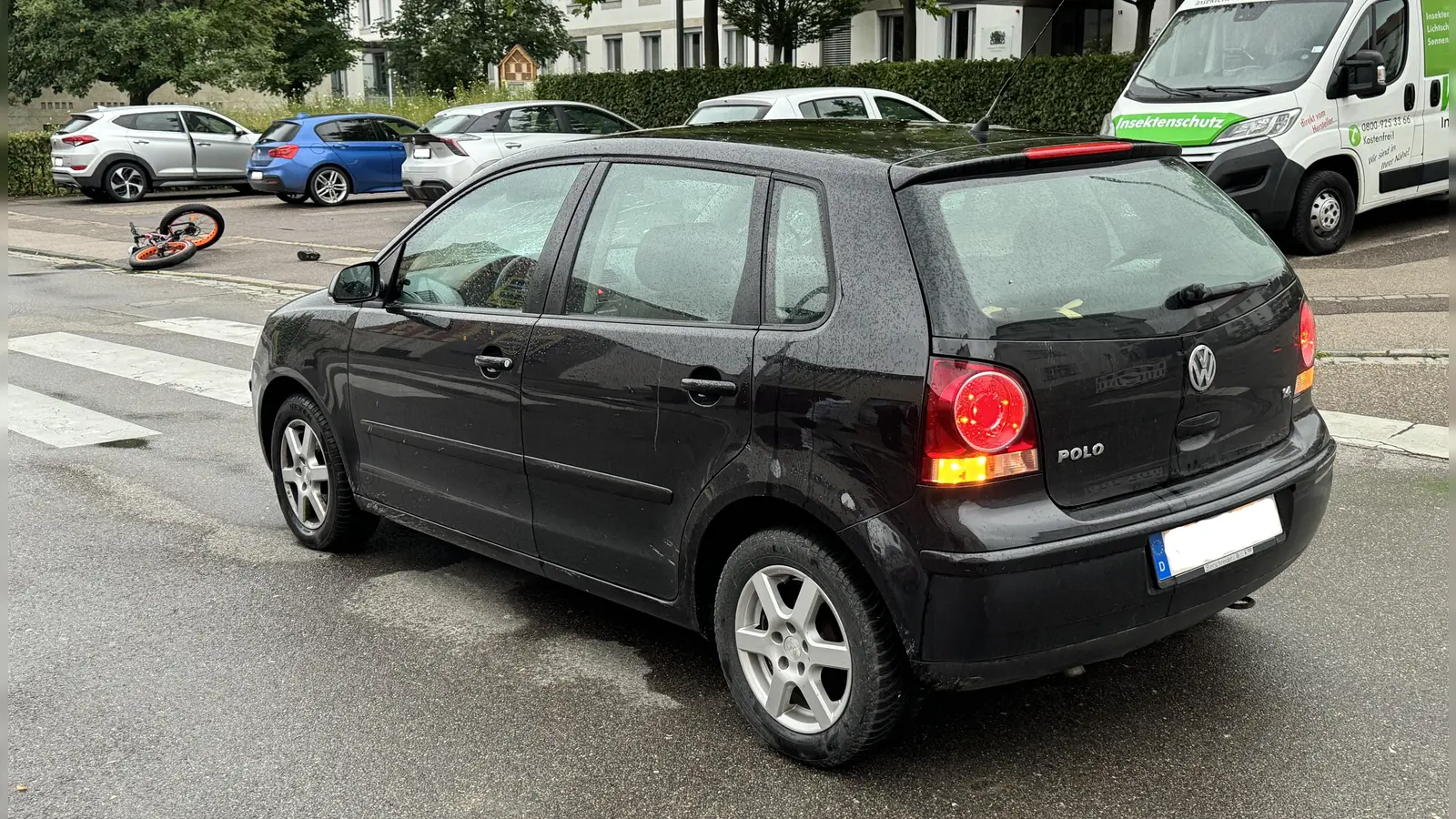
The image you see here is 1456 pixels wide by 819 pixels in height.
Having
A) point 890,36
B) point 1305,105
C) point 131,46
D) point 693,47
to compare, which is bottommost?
point 1305,105

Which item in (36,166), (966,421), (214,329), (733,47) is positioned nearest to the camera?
(966,421)

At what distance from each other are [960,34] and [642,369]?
3458cm

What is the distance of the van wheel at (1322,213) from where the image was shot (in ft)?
37.5

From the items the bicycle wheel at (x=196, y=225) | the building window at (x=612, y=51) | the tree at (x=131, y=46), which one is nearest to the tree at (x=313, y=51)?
the building window at (x=612, y=51)

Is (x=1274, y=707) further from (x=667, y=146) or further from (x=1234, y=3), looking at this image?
(x=1234, y=3)

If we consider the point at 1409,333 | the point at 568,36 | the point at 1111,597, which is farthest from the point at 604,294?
Result: the point at 568,36

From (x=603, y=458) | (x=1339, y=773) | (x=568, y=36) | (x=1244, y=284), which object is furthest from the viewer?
(x=568, y=36)

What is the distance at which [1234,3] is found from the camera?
11922 millimetres

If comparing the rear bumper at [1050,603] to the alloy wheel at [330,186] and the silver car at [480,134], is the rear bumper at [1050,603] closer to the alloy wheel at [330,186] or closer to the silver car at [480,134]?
the silver car at [480,134]

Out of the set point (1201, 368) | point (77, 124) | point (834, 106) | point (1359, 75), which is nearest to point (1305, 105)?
point (1359, 75)

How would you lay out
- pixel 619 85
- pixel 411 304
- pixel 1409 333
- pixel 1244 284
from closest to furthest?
pixel 1244 284 < pixel 411 304 < pixel 1409 333 < pixel 619 85

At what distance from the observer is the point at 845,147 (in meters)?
3.61

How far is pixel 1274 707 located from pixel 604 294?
7.36ft

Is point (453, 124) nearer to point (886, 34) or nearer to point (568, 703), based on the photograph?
point (568, 703)
